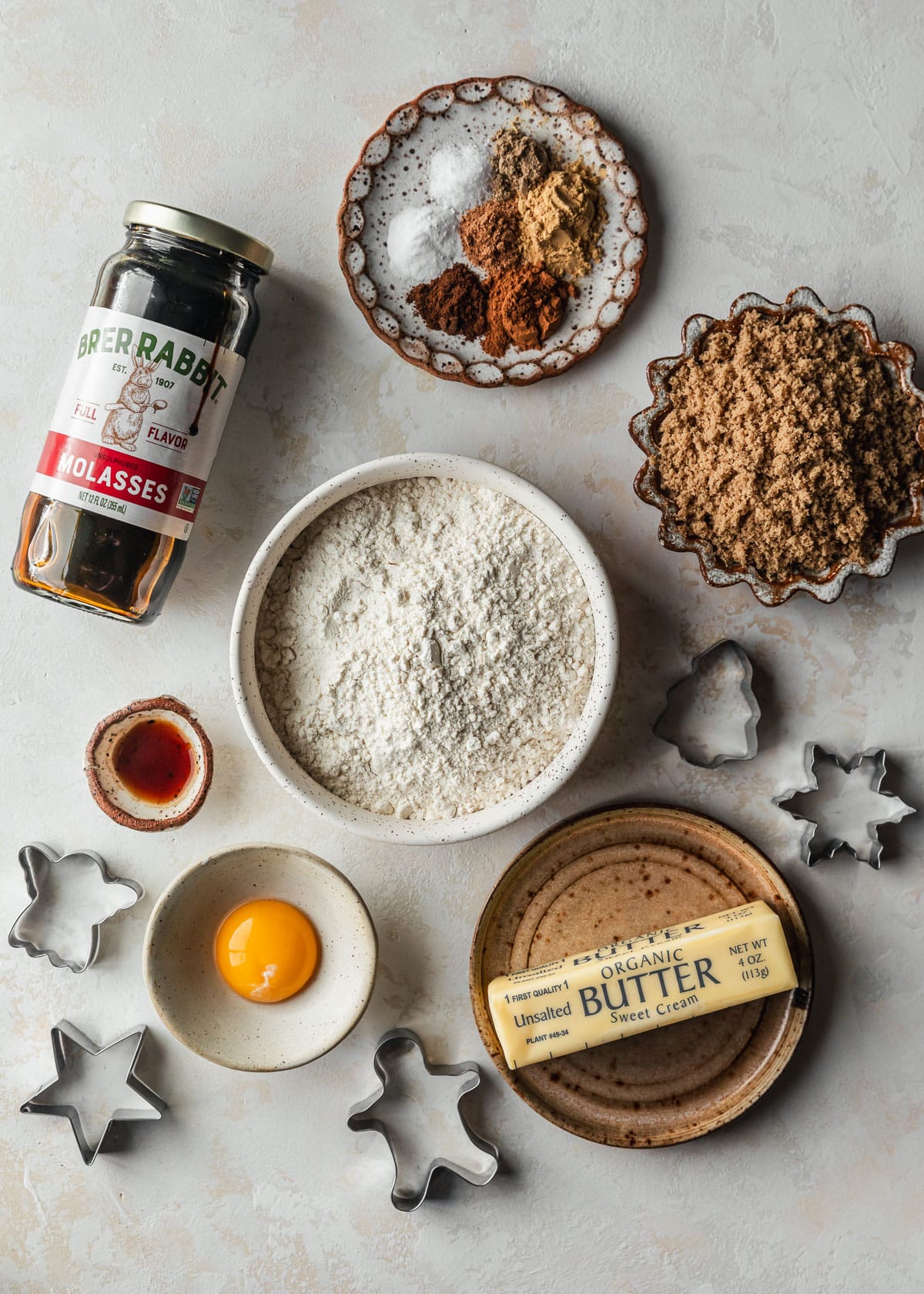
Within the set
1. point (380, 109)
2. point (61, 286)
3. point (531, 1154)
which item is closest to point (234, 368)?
point (61, 286)

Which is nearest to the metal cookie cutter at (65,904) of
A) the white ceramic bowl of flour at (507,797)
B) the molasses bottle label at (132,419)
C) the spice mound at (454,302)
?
the white ceramic bowl of flour at (507,797)

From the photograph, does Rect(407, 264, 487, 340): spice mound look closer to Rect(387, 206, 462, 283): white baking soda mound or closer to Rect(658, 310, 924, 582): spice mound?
Rect(387, 206, 462, 283): white baking soda mound

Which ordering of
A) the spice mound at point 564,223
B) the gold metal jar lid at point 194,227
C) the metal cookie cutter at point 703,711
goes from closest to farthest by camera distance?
1. the gold metal jar lid at point 194,227
2. the spice mound at point 564,223
3. the metal cookie cutter at point 703,711

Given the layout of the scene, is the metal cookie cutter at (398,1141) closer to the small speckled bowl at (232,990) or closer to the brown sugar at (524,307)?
the small speckled bowl at (232,990)

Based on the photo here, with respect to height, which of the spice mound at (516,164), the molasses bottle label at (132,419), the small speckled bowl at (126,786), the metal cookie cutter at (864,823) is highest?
the spice mound at (516,164)

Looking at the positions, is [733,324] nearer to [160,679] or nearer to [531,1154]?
[160,679]

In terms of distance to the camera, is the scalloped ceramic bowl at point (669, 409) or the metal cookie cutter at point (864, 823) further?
the metal cookie cutter at point (864, 823)
